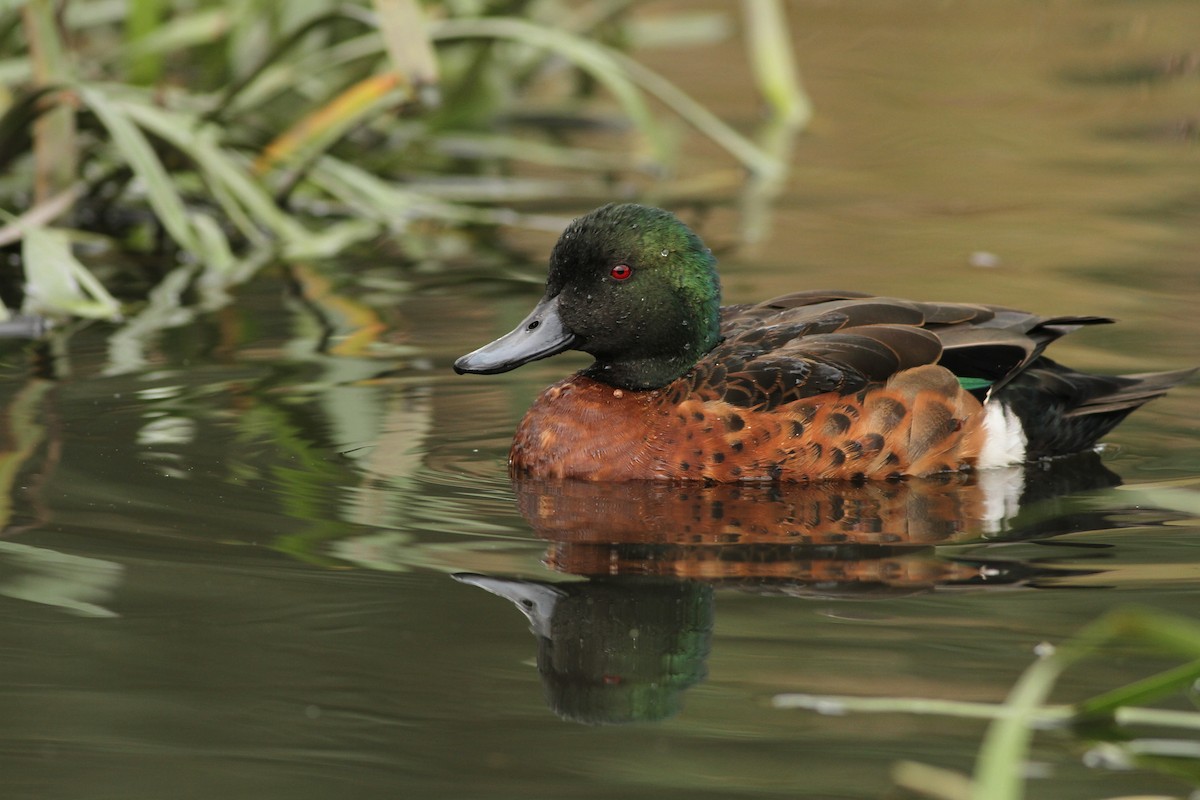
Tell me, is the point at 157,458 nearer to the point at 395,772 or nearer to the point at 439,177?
the point at 395,772

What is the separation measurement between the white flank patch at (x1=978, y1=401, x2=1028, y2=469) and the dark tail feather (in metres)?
0.04

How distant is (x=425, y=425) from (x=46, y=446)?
1.29m

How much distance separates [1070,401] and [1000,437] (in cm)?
33

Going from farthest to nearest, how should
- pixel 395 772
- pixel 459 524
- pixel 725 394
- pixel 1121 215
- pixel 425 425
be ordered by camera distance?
pixel 1121 215 < pixel 425 425 < pixel 725 394 < pixel 459 524 < pixel 395 772

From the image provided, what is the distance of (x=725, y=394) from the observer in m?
5.95

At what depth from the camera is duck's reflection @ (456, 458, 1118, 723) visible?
425 centimetres

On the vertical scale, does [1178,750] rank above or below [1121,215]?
below

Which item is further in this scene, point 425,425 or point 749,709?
point 425,425

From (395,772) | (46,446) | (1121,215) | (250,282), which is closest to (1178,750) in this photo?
(395,772)

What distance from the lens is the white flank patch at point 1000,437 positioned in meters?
6.32

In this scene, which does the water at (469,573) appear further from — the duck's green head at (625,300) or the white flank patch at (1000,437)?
the duck's green head at (625,300)

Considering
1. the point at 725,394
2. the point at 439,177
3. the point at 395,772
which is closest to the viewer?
the point at 395,772

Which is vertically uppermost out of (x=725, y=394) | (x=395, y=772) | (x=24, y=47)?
(x=24, y=47)

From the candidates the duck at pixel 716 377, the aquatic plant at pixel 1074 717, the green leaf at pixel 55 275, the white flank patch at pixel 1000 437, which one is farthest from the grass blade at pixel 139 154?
the aquatic plant at pixel 1074 717
